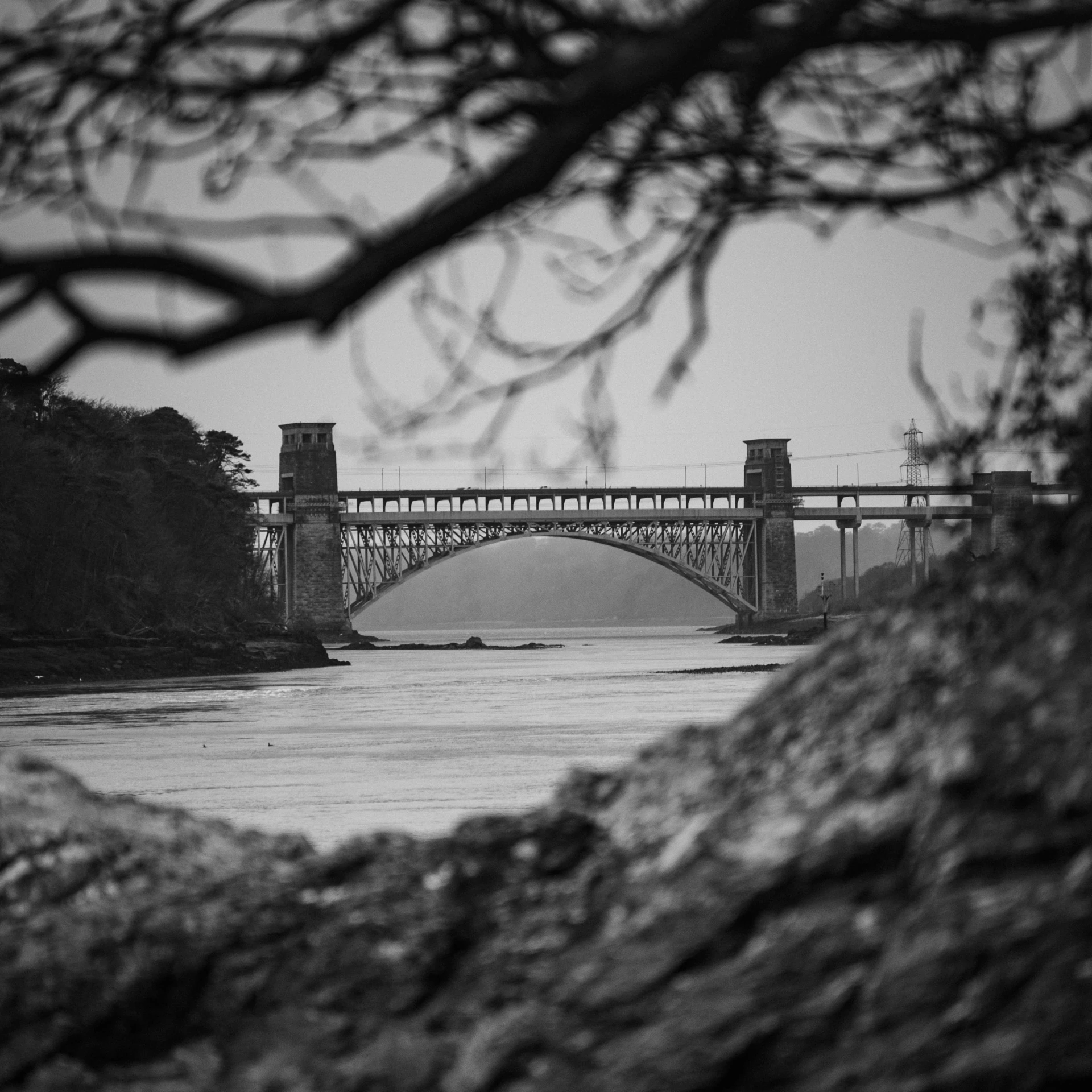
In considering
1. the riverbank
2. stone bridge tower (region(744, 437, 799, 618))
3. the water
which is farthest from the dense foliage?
stone bridge tower (region(744, 437, 799, 618))

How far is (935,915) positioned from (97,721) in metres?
25.4

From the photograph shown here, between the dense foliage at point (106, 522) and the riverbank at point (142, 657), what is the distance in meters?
2.42

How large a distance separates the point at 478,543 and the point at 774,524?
2417 cm

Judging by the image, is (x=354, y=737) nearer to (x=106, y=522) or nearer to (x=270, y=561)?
(x=106, y=522)

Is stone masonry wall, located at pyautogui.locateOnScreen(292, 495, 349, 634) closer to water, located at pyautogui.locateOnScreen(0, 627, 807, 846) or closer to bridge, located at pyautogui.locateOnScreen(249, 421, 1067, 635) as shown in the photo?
bridge, located at pyautogui.locateOnScreen(249, 421, 1067, 635)

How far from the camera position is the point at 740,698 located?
29.6 meters

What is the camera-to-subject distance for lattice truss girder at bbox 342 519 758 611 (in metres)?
84.8

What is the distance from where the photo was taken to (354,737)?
22156 millimetres

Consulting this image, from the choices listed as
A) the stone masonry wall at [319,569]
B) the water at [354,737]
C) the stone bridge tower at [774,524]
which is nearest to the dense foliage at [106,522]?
the water at [354,737]

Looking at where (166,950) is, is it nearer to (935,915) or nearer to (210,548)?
(935,915)

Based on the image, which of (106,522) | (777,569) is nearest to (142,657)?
(106,522)

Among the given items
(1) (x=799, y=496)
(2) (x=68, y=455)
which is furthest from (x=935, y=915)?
(1) (x=799, y=496)

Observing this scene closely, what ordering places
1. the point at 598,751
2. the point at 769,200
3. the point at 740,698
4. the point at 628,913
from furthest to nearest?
the point at 740,698 < the point at 598,751 < the point at 769,200 < the point at 628,913

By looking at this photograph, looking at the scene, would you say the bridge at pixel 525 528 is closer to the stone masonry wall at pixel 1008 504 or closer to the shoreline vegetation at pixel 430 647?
the shoreline vegetation at pixel 430 647
